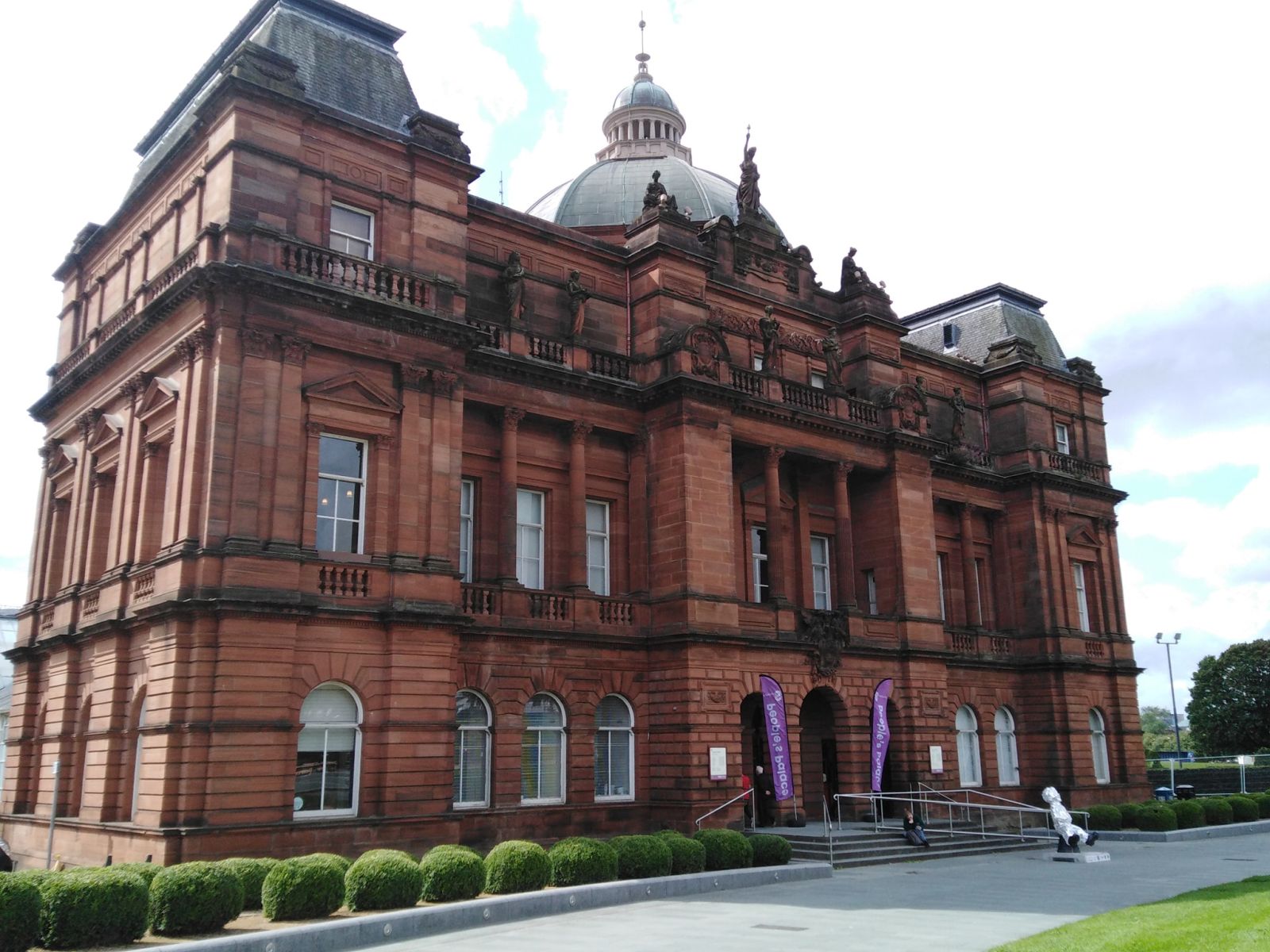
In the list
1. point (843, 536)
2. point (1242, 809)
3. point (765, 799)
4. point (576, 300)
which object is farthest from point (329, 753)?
point (1242, 809)

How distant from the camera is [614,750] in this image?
29500 millimetres

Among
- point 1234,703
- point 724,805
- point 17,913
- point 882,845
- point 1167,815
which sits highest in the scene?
point 1234,703

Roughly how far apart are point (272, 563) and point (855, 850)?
15.4m

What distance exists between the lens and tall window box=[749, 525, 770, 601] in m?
34.1

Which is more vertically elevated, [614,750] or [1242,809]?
[614,750]

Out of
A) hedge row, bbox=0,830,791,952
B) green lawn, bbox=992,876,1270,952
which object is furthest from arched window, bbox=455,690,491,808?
green lawn, bbox=992,876,1270,952

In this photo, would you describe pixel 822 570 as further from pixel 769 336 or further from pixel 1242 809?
pixel 1242 809

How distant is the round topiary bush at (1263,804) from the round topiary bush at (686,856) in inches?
995

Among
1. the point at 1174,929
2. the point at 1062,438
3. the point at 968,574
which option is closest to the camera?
the point at 1174,929

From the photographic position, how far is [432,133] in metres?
27.5

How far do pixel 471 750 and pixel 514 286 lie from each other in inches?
479

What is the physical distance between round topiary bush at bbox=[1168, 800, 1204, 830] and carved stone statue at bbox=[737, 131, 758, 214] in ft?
75.5

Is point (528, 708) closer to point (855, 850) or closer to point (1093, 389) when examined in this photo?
point (855, 850)

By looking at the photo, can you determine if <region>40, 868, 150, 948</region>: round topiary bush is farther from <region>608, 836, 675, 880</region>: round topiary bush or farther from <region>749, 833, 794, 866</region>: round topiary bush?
<region>749, 833, 794, 866</region>: round topiary bush
